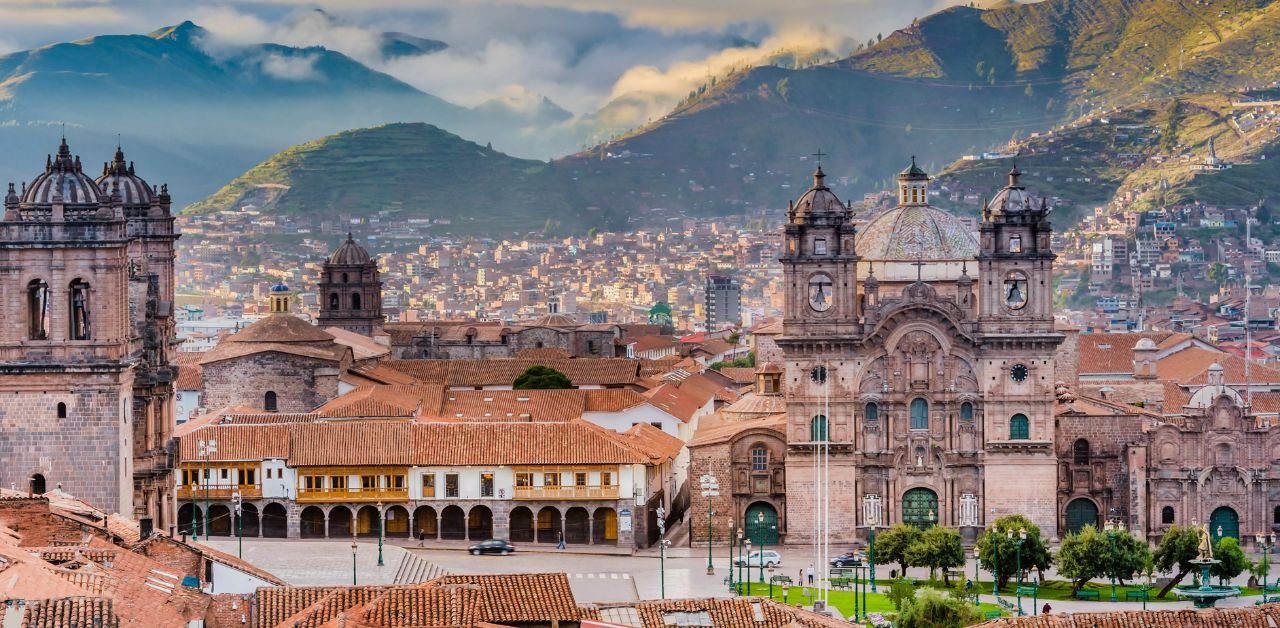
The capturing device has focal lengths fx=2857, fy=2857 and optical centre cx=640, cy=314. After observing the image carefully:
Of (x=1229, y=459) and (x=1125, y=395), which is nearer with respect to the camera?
(x=1229, y=459)

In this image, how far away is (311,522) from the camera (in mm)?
86812

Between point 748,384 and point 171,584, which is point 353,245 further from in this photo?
point 171,584

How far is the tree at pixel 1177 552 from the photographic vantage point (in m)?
74.8

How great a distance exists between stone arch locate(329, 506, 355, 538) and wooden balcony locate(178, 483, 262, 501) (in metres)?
2.34

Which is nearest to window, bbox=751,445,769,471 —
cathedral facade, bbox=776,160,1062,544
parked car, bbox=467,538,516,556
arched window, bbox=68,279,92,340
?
cathedral facade, bbox=776,160,1062,544

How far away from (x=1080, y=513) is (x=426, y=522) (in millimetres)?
19967

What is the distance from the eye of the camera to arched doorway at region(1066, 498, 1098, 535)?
286ft

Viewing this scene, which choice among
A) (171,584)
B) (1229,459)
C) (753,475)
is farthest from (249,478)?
(171,584)

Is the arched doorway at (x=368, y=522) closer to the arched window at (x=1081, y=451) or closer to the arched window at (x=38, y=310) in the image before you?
the arched window at (x=1081, y=451)

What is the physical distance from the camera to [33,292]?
63844mm

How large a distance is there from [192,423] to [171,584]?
4876cm

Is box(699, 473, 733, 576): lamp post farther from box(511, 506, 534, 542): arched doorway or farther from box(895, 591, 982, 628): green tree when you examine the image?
box(895, 591, 982, 628): green tree

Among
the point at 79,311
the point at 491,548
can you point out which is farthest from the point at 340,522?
the point at 79,311

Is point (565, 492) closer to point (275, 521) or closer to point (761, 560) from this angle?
point (761, 560)
